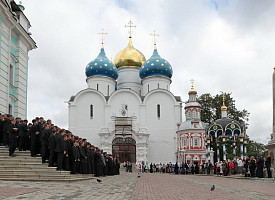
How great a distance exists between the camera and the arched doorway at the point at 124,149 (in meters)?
40.5

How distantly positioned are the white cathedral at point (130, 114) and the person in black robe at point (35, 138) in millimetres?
26735

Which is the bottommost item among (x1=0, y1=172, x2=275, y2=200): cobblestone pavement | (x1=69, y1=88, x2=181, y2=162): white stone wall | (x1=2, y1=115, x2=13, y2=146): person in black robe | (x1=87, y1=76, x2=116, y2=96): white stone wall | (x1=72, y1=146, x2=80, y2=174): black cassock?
(x1=0, y1=172, x2=275, y2=200): cobblestone pavement

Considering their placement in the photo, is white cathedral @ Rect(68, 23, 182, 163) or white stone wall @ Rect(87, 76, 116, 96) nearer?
white cathedral @ Rect(68, 23, 182, 163)

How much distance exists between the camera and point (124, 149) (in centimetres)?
4072

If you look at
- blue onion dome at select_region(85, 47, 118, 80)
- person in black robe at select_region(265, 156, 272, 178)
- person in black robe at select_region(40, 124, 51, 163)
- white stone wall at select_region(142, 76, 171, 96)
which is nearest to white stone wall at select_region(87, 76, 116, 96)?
blue onion dome at select_region(85, 47, 118, 80)

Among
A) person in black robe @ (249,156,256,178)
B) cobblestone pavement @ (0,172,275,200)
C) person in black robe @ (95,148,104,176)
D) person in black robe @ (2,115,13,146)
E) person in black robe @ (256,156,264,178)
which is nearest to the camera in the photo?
cobblestone pavement @ (0,172,275,200)

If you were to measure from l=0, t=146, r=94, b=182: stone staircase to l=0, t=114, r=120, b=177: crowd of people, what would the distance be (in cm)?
37

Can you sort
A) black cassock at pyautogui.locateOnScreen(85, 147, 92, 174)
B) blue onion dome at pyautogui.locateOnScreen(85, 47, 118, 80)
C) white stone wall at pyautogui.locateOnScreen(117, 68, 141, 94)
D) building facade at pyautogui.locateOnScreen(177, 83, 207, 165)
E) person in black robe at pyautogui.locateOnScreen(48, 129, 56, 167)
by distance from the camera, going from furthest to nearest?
1. white stone wall at pyautogui.locateOnScreen(117, 68, 141, 94)
2. blue onion dome at pyautogui.locateOnScreen(85, 47, 118, 80)
3. building facade at pyautogui.locateOnScreen(177, 83, 207, 165)
4. black cassock at pyautogui.locateOnScreen(85, 147, 92, 174)
5. person in black robe at pyautogui.locateOnScreen(48, 129, 56, 167)

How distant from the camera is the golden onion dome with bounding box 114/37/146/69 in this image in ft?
165

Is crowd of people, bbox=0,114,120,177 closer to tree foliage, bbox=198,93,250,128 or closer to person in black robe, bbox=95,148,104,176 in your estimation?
person in black robe, bbox=95,148,104,176

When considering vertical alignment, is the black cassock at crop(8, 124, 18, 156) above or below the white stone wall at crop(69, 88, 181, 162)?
below

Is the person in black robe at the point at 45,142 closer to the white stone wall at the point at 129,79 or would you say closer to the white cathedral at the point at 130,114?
the white cathedral at the point at 130,114

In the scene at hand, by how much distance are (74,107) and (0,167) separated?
32.2 m

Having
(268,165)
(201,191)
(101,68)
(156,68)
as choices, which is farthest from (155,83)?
(201,191)
